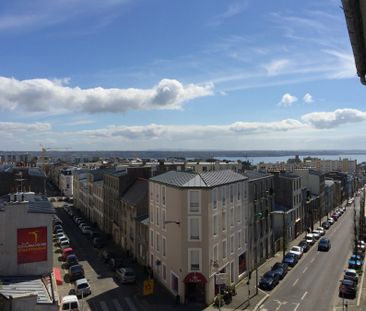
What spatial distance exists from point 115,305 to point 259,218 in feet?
82.8

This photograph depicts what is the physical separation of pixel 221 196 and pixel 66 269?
25416mm

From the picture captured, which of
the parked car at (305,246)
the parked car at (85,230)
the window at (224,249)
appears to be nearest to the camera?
the window at (224,249)

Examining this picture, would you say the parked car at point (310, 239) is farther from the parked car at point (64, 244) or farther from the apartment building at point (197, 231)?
the parked car at point (64, 244)

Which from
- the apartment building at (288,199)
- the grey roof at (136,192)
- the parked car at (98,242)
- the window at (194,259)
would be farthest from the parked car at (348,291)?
the parked car at (98,242)

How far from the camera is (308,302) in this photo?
48.2m

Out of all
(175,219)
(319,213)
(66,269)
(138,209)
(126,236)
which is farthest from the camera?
(319,213)

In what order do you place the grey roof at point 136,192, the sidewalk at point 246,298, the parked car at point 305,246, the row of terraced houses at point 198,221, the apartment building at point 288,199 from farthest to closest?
the apartment building at point 288,199
the parked car at point 305,246
the grey roof at point 136,192
the row of terraced houses at point 198,221
the sidewalk at point 246,298

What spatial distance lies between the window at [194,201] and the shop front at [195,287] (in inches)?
267

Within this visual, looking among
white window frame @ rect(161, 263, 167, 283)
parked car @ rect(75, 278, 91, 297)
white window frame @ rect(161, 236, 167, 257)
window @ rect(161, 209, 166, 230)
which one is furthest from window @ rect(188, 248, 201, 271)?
parked car @ rect(75, 278, 91, 297)

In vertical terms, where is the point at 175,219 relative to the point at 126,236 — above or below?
above

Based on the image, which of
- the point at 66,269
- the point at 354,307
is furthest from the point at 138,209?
the point at 354,307

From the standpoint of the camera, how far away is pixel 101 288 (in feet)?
171

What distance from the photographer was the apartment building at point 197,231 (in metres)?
47.2

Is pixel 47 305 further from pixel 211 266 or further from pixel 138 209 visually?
pixel 138 209
